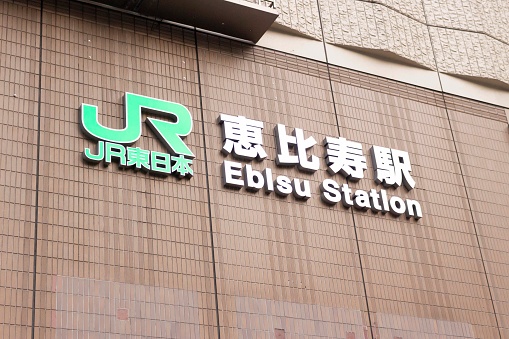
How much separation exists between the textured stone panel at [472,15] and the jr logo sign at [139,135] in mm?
5860

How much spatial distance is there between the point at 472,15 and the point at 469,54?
3.14 feet

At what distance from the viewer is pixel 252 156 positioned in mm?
12594

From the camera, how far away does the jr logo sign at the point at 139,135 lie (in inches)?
451

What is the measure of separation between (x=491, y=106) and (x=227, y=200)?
616 cm

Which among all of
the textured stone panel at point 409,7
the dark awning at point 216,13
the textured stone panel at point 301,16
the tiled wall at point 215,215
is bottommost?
the tiled wall at point 215,215

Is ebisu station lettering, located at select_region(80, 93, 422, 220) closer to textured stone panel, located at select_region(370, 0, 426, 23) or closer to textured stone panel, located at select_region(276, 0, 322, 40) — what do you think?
textured stone panel, located at select_region(276, 0, 322, 40)

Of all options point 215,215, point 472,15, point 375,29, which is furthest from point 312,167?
point 472,15

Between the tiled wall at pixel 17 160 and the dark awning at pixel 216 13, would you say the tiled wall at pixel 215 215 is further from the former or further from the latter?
the dark awning at pixel 216 13

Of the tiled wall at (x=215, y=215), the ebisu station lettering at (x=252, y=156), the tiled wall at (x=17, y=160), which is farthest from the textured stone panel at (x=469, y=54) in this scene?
the tiled wall at (x=17, y=160)

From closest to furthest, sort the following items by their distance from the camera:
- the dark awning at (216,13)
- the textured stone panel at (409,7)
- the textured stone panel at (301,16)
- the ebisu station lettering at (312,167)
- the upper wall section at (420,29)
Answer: the ebisu station lettering at (312,167) → the dark awning at (216,13) → the textured stone panel at (301,16) → the upper wall section at (420,29) → the textured stone panel at (409,7)

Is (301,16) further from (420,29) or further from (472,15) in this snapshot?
(472,15)

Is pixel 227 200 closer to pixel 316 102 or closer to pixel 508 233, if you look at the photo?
pixel 316 102

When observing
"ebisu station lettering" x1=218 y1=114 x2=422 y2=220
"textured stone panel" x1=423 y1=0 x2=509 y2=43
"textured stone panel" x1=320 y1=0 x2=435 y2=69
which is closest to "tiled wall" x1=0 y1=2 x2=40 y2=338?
"ebisu station lettering" x1=218 y1=114 x2=422 y2=220

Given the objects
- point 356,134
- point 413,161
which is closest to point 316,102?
point 356,134
